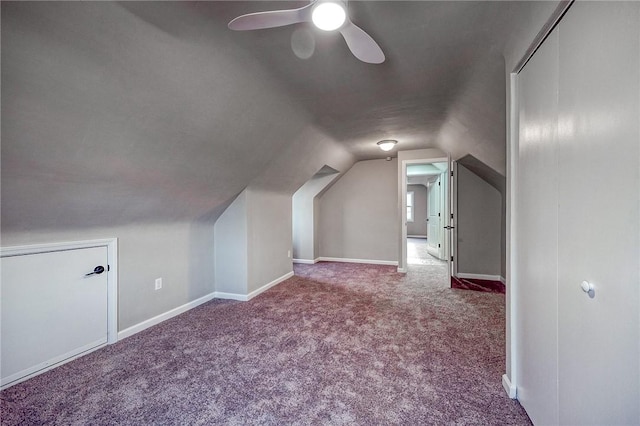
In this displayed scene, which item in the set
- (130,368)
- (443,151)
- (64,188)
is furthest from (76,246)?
(443,151)

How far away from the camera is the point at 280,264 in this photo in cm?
436

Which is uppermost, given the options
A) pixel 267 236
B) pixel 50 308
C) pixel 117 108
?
pixel 117 108

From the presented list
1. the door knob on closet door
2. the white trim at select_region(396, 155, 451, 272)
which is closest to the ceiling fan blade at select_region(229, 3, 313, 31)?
the door knob on closet door

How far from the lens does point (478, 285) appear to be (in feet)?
13.4

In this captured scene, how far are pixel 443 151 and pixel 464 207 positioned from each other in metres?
1.05

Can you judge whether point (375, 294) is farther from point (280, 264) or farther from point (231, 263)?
point (231, 263)

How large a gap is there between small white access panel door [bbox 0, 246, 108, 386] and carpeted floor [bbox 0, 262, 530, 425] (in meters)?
0.15

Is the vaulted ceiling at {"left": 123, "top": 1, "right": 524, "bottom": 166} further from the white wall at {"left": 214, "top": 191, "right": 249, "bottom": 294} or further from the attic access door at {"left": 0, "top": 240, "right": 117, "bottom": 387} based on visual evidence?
the attic access door at {"left": 0, "top": 240, "right": 117, "bottom": 387}

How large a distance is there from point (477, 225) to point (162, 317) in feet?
15.9

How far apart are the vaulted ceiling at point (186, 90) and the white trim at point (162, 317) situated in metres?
1.07

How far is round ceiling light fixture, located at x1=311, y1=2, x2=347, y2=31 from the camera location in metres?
1.19

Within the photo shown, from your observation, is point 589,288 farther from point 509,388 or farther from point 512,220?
point 509,388

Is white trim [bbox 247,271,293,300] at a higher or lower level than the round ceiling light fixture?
lower

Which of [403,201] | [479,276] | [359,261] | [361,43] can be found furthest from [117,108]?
[479,276]
